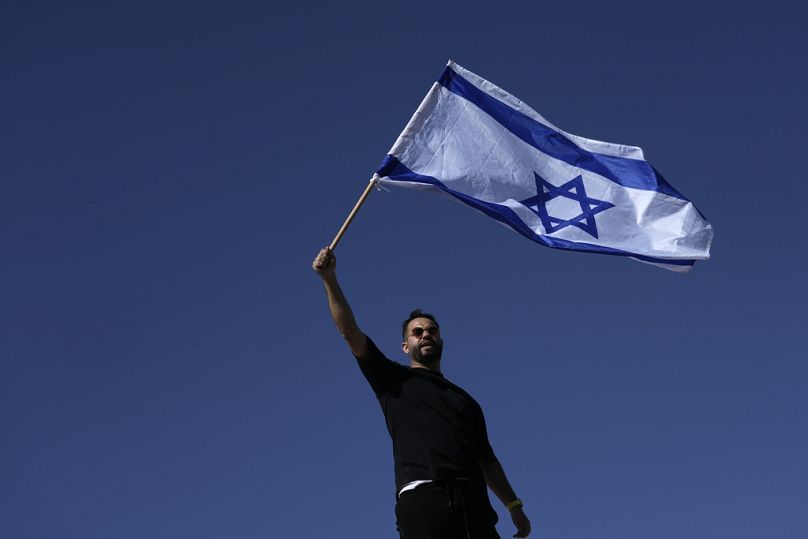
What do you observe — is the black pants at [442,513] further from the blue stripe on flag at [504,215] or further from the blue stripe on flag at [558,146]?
the blue stripe on flag at [558,146]

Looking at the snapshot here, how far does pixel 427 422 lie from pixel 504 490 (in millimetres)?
1003

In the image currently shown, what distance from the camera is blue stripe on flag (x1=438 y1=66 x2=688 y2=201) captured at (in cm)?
961

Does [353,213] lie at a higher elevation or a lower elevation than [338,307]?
higher

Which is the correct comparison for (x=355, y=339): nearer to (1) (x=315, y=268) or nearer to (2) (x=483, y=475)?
(1) (x=315, y=268)

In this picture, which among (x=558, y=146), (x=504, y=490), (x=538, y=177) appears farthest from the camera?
(x=558, y=146)

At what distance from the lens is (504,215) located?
8.97 metres

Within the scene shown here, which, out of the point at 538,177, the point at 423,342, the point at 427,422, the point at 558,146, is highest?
the point at 558,146

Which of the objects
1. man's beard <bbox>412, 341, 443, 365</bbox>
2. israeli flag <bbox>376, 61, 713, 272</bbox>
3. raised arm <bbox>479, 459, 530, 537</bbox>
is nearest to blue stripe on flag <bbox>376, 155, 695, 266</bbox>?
israeli flag <bbox>376, 61, 713, 272</bbox>

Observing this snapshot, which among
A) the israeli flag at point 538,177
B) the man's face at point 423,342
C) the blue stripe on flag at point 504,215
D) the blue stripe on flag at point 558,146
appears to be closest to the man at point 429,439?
the man's face at point 423,342

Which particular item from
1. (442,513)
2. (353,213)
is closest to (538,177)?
(353,213)

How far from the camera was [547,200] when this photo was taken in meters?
9.30

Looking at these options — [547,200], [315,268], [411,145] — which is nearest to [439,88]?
[411,145]

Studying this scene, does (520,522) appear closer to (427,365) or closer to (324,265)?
(427,365)

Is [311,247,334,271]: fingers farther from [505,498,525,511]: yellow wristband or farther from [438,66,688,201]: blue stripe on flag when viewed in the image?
[438,66,688,201]: blue stripe on flag
